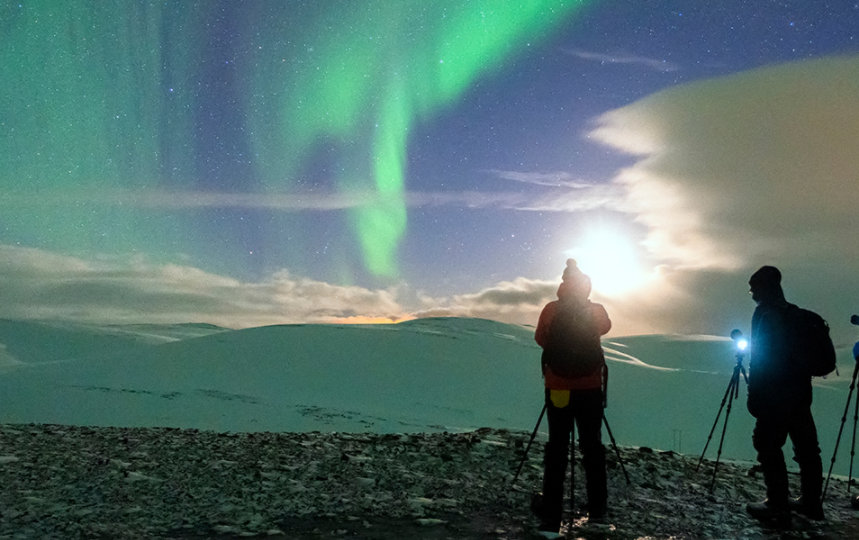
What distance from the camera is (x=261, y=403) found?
23219 mm

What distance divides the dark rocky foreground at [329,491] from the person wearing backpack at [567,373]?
519mm

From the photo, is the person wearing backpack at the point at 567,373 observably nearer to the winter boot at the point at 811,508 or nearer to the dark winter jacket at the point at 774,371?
the dark winter jacket at the point at 774,371

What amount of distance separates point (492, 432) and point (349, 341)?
88.6 feet

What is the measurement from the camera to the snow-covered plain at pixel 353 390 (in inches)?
843

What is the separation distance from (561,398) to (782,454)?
270 centimetres

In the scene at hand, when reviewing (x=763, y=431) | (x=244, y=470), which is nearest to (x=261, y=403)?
(x=244, y=470)

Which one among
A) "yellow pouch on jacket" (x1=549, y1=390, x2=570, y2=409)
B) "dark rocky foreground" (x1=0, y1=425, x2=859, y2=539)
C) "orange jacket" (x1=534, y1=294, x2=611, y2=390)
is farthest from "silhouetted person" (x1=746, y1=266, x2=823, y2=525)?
"yellow pouch on jacket" (x1=549, y1=390, x2=570, y2=409)

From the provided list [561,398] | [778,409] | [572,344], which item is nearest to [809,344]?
[778,409]

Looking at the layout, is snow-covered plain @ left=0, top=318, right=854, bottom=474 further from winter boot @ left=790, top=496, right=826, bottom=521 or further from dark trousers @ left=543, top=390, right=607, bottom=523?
dark trousers @ left=543, top=390, right=607, bottom=523

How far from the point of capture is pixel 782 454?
22.5ft

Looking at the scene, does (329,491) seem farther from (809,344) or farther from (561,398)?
(809,344)

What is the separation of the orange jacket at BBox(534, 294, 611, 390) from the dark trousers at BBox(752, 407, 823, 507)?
80.0 inches

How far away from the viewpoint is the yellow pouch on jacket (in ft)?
20.3

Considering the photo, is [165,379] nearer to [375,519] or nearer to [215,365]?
[215,365]
